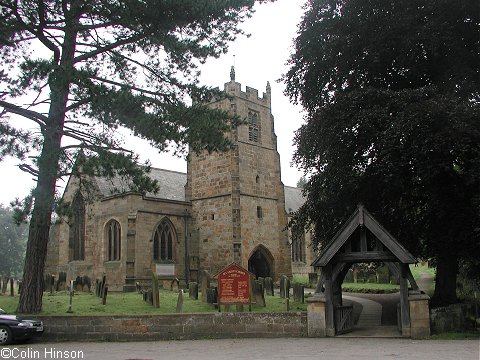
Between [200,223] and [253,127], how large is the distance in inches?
322

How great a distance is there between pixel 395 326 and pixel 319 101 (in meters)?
9.70

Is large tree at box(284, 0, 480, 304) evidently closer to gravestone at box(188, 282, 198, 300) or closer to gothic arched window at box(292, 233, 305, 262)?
gravestone at box(188, 282, 198, 300)

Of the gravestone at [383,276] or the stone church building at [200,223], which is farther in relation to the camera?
the gravestone at [383,276]

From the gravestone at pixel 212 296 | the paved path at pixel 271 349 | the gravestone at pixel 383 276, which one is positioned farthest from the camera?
the gravestone at pixel 383 276

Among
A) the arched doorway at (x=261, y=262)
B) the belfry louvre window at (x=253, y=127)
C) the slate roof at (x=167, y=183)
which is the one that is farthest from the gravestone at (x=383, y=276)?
the slate roof at (x=167, y=183)

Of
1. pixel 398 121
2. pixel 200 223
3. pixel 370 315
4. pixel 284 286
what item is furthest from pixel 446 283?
pixel 200 223

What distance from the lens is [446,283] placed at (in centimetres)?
1805

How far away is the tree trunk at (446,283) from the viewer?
17656 mm

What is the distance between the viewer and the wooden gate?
14.1m

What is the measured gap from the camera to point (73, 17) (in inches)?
574

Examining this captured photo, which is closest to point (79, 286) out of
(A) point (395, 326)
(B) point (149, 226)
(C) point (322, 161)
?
(B) point (149, 226)

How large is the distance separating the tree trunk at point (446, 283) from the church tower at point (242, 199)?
16.2m

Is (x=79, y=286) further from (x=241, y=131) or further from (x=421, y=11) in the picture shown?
(x=421, y=11)

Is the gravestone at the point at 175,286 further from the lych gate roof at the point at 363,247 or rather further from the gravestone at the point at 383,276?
the gravestone at the point at 383,276
